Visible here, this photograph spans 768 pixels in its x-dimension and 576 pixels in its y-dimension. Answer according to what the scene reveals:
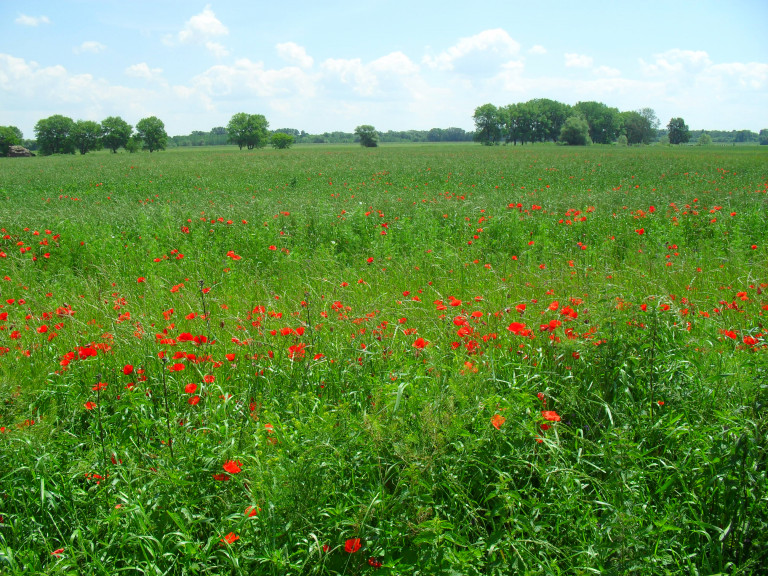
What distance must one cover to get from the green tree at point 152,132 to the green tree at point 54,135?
437 inches

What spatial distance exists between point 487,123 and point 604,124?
24327 mm

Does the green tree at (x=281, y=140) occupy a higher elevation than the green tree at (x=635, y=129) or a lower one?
lower

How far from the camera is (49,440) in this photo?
2.37 meters

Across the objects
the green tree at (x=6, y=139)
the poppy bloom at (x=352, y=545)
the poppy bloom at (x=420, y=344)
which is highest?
the green tree at (x=6, y=139)

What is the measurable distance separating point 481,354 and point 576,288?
149cm

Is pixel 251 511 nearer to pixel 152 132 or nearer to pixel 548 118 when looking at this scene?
pixel 152 132

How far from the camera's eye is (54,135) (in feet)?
277

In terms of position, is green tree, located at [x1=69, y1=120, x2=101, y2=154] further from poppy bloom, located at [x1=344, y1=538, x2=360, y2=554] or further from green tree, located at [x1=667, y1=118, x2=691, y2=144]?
green tree, located at [x1=667, y1=118, x2=691, y2=144]

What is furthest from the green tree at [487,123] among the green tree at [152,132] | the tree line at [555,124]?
the green tree at [152,132]

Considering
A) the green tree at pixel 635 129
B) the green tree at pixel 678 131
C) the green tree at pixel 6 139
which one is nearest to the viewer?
the green tree at pixel 6 139

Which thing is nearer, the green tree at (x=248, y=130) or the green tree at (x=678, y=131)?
the green tree at (x=248, y=130)

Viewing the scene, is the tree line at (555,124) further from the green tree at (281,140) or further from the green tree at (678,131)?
the green tree at (281,140)

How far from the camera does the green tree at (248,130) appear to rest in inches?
3681

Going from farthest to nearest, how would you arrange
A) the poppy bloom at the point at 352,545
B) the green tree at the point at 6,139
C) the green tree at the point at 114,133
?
1. the green tree at the point at 114,133
2. the green tree at the point at 6,139
3. the poppy bloom at the point at 352,545
